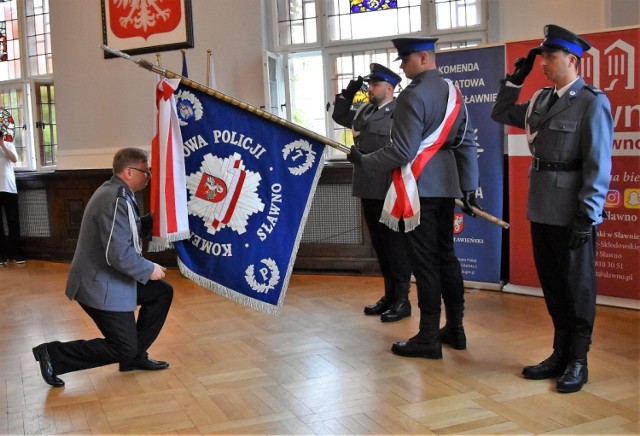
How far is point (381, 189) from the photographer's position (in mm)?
3996

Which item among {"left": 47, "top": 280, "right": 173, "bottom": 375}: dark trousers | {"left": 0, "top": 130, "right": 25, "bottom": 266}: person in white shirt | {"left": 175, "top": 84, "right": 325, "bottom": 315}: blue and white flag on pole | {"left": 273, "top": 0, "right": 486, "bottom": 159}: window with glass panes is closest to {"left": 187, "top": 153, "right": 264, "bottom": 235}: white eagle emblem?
{"left": 175, "top": 84, "right": 325, "bottom": 315}: blue and white flag on pole

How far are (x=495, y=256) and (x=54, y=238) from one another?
4.39 metres

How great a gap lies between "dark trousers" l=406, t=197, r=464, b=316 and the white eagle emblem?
719 mm

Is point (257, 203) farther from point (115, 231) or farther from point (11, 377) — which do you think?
point (11, 377)

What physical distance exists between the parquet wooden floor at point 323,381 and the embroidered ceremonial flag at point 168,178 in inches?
25.6

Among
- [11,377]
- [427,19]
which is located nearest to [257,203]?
[11,377]

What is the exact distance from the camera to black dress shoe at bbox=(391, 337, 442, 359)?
10.8ft

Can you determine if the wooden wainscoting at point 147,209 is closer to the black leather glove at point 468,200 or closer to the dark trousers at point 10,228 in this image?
the dark trousers at point 10,228

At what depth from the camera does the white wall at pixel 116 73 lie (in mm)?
6090

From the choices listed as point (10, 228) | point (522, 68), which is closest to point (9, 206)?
point (10, 228)

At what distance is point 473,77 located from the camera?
15.3 feet

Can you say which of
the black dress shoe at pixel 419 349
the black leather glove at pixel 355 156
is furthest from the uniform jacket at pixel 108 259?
the black dress shoe at pixel 419 349

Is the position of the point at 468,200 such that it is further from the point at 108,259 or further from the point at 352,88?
the point at 108,259

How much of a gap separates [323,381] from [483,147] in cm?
220
